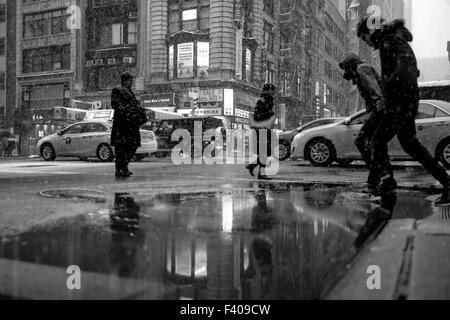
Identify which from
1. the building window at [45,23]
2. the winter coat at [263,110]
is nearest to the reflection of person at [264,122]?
the winter coat at [263,110]

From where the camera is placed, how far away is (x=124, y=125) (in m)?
7.51

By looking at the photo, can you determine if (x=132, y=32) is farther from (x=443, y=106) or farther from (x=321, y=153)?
(x=443, y=106)

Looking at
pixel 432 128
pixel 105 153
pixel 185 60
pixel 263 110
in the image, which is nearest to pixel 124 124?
pixel 263 110

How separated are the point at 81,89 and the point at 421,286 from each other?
38873 millimetres

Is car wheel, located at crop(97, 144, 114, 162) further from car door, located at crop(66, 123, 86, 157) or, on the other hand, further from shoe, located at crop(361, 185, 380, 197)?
shoe, located at crop(361, 185, 380, 197)

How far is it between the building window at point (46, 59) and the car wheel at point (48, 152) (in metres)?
24.0

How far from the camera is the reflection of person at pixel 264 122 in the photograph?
7.18 meters

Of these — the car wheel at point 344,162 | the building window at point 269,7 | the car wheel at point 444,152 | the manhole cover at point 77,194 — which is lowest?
the manhole cover at point 77,194

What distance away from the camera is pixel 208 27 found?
33.6 m

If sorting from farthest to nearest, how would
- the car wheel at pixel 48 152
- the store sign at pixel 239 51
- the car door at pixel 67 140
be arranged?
the store sign at pixel 239 51 → the car wheel at pixel 48 152 → the car door at pixel 67 140

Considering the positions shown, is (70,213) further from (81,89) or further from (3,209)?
(81,89)

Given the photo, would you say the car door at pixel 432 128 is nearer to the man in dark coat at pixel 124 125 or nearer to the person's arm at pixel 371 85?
the person's arm at pixel 371 85

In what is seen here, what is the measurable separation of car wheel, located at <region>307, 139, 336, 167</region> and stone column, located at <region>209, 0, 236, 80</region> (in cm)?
2224

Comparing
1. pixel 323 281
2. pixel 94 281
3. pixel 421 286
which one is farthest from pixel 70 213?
pixel 421 286
